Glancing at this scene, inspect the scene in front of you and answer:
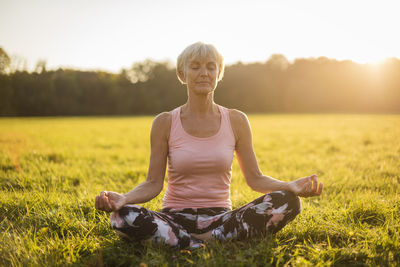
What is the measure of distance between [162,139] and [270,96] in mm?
62322

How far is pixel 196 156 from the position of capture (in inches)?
117

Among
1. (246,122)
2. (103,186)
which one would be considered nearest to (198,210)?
(246,122)

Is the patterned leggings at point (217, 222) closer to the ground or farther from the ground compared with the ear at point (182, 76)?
closer to the ground

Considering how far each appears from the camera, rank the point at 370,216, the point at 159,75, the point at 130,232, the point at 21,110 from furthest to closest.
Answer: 1. the point at 159,75
2. the point at 21,110
3. the point at 370,216
4. the point at 130,232

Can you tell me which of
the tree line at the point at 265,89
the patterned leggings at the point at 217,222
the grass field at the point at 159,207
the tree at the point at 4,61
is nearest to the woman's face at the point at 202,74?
the patterned leggings at the point at 217,222

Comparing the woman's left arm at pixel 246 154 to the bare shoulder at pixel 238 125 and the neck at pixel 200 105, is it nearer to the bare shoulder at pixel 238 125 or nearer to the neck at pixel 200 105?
the bare shoulder at pixel 238 125

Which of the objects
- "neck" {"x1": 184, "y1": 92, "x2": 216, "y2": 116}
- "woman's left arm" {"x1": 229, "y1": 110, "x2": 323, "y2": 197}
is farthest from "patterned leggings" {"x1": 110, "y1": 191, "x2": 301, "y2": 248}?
"neck" {"x1": 184, "y1": 92, "x2": 216, "y2": 116}

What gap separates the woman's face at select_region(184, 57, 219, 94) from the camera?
2959mm

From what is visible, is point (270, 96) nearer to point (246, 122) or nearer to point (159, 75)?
point (159, 75)

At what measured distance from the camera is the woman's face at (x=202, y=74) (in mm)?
2959

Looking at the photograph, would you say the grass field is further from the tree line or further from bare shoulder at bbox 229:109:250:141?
the tree line

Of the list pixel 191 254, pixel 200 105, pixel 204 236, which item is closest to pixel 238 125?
pixel 200 105

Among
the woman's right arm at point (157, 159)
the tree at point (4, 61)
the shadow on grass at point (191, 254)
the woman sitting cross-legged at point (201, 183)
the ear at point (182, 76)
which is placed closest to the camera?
the shadow on grass at point (191, 254)

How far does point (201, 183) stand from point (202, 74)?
1.05 metres
